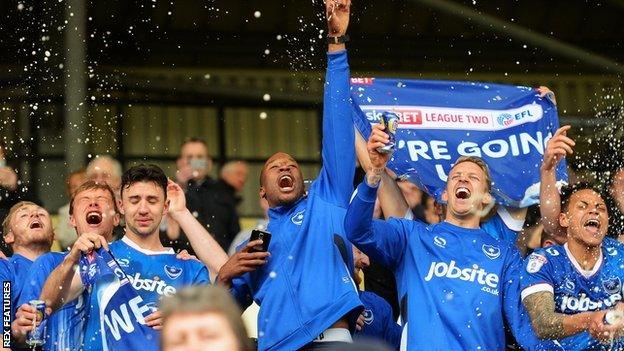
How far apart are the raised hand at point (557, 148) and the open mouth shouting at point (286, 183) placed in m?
1.32

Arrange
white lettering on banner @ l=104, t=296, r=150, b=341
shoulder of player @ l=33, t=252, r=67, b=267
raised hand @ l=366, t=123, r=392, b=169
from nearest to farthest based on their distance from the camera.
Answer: raised hand @ l=366, t=123, r=392, b=169 → white lettering on banner @ l=104, t=296, r=150, b=341 → shoulder of player @ l=33, t=252, r=67, b=267

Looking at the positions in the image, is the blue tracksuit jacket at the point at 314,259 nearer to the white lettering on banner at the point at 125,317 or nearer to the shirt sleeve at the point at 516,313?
the white lettering on banner at the point at 125,317

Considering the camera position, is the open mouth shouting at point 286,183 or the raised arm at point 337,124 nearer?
the raised arm at point 337,124

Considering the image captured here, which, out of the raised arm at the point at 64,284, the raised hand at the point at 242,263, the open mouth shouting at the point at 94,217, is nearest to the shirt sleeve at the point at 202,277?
the raised hand at the point at 242,263

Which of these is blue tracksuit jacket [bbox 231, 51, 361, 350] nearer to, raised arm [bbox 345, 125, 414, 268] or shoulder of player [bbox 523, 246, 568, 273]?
raised arm [bbox 345, 125, 414, 268]

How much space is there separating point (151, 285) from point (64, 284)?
17.0 inches

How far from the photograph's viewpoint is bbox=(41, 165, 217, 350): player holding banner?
23.8 ft

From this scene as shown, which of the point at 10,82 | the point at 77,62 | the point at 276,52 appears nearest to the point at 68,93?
the point at 77,62

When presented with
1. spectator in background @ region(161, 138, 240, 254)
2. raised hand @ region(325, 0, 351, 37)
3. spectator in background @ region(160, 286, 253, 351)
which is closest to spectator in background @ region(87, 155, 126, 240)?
spectator in background @ region(161, 138, 240, 254)

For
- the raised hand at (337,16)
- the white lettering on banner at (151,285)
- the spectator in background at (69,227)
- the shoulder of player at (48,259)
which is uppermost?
the raised hand at (337,16)

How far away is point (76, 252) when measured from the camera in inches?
281

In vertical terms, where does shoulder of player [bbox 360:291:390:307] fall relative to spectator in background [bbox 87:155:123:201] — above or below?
below

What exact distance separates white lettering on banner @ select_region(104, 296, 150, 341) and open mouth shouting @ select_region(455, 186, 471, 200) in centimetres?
167

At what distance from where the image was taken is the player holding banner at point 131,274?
23.8ft
